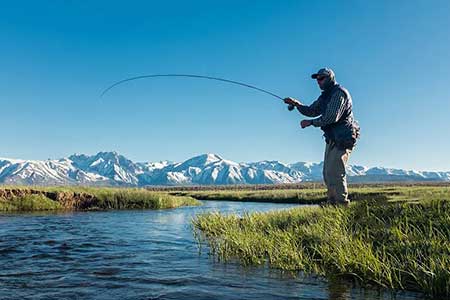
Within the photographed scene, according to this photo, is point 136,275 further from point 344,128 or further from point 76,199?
point 76,199

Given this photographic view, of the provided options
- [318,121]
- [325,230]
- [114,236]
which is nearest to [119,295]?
[325,230]

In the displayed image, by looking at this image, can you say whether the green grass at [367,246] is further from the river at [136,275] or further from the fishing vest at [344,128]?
the fishing vest at [344,128]

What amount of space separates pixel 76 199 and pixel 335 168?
66.5ft

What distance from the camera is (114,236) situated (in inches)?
487

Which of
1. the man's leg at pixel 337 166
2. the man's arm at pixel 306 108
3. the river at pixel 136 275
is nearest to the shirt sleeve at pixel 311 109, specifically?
the man's arm at pixel 306 108

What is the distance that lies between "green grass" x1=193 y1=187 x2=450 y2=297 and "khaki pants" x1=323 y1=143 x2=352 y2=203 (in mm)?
528

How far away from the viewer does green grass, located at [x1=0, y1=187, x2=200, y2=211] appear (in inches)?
911

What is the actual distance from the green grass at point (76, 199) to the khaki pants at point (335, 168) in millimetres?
18594

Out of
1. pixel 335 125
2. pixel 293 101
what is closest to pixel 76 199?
pixel 293 101

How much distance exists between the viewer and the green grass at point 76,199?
75.9ft

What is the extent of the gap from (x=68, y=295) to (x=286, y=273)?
3.36m

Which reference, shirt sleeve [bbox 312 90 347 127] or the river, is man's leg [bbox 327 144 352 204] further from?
the river

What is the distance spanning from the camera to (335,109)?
909 cm

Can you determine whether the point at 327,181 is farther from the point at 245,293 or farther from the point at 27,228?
the point at 27,228
